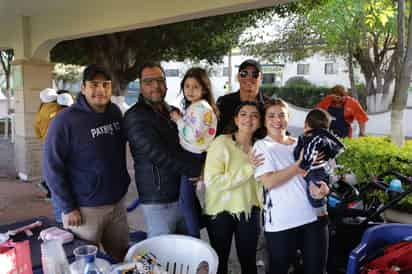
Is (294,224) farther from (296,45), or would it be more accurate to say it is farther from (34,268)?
(296,45)

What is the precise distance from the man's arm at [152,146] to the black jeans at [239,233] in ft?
1.00


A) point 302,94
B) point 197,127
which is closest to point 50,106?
point 197,127

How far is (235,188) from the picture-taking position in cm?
213

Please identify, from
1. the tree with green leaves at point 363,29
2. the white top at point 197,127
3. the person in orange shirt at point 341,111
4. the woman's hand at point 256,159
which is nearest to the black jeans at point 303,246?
the woman's hand at point 256,159

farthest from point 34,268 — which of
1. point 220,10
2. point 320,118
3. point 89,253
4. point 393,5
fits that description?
point 393,5

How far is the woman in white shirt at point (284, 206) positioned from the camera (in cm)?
197

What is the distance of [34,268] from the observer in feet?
5.21

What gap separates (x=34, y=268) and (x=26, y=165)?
5.22 metres

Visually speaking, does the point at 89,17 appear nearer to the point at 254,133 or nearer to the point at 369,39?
Answer: the point at 254,133

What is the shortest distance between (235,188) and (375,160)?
8.07 ft

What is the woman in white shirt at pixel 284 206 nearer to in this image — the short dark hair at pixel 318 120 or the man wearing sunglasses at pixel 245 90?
the short dark hair at pixel 318 120

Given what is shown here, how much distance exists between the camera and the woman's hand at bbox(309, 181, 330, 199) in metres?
1.92

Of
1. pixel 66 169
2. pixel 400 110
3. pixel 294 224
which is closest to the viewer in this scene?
pixel 294 224

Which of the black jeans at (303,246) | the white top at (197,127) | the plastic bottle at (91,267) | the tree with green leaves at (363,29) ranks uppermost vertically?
the tree with green leaves at (363,29)
